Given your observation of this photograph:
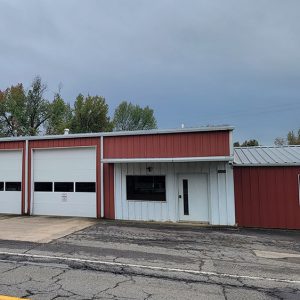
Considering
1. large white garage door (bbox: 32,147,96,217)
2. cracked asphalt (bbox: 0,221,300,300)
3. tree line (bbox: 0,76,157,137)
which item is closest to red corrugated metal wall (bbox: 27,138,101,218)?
large white garage door (bbox: 32,147,96,217)

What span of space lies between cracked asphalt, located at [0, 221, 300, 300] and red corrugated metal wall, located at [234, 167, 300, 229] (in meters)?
2.39

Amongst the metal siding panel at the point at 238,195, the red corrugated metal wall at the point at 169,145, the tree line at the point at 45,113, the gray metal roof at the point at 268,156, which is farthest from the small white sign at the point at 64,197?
the tree line at the point at 45,113

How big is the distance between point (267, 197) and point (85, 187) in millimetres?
8106

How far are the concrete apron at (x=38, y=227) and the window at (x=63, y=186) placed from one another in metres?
1.49

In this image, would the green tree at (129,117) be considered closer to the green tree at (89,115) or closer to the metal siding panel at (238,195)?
the green tree at (89,115)

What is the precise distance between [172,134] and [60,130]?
33.3 m

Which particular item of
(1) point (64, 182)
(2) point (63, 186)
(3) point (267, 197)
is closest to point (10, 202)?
(2) point (63, 186)

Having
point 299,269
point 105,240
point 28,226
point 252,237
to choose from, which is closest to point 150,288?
point 299,269

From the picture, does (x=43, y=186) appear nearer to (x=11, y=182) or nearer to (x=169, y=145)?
(x=11, y=182)

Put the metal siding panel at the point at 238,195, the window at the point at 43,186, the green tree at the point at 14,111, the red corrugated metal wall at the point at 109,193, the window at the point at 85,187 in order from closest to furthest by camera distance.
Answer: the metal siding panel at the point at 238,195, the red corrugated metal wall at the point at 109,193, the window at the point at 85,187, the window at the point at 43,186, the green tree at the point at 14,111

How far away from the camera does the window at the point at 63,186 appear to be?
58.2 feet

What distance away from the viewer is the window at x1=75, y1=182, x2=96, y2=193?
17216 mm

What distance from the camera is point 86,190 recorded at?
56.9 feet

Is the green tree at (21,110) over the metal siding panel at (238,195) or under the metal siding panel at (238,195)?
over
